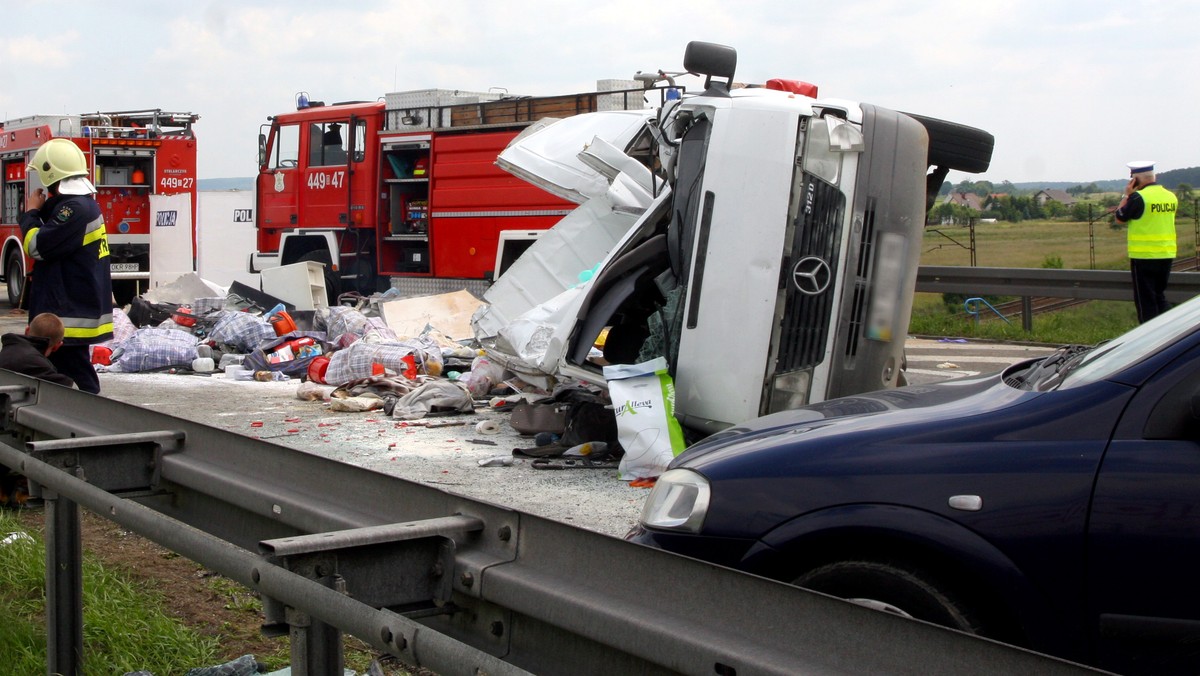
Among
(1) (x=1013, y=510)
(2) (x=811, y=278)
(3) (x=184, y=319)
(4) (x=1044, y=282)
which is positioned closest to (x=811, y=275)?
(2) (x=811, y=278)

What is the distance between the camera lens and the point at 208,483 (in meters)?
3.48

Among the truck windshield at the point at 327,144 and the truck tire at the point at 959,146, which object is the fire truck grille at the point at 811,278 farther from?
the truck windshield at the point at 327,144

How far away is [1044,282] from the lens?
15.2m

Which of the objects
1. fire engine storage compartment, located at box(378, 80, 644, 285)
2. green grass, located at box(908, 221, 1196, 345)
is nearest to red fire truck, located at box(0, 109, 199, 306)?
fire engine storage compartment, located at box(378, 80, 644, 285)

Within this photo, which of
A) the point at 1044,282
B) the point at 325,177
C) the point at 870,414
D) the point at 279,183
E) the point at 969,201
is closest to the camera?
the point at 870,414

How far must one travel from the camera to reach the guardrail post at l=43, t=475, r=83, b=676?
386cm

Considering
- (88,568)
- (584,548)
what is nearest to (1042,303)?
(88,568)

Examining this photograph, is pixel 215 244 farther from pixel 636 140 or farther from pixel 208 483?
pixel 208 483

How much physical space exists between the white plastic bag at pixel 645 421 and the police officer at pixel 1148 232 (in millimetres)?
6907

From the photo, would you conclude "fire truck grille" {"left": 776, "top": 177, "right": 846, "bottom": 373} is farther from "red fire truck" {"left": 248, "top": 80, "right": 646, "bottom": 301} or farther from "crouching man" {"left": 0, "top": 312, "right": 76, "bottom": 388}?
"red fire truck" {"left": 248, "top": 80, "right": 646, "bottom": 301}

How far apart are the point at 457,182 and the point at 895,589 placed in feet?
42.9

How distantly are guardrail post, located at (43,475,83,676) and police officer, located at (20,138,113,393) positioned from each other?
4.03 metres

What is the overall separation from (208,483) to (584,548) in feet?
4.92

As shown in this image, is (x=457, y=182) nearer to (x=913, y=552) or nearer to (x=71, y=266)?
(x=71, y=266)
